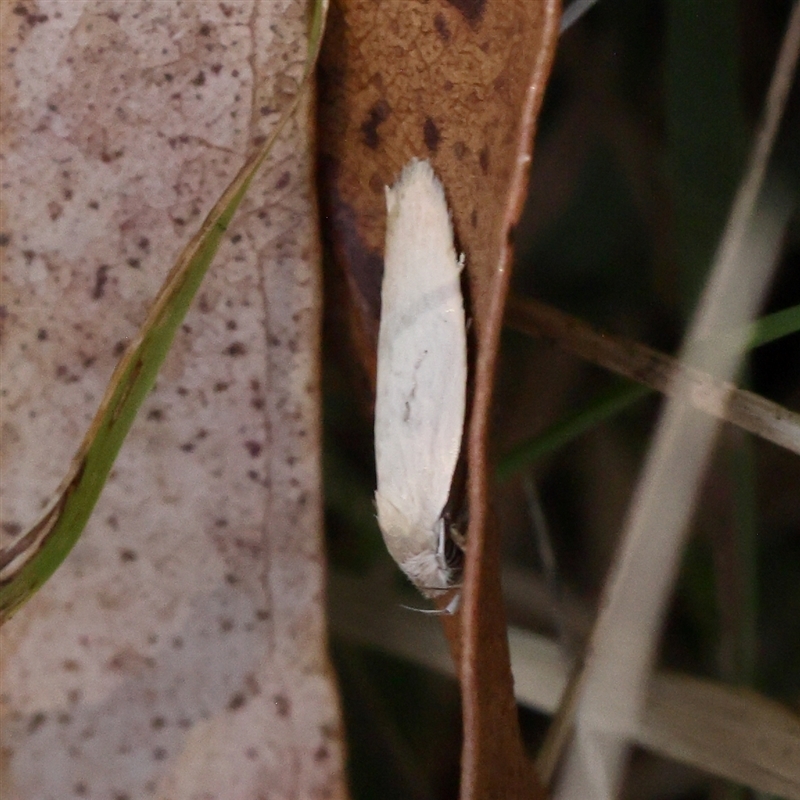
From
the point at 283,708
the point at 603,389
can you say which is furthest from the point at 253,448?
the point at 603,389

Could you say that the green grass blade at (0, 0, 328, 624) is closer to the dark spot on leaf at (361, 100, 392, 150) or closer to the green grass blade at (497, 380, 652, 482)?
the dark spot on leaf at (361, 100, 392, 150)

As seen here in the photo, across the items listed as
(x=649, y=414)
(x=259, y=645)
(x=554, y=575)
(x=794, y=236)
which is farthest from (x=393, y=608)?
(x=794, y=236)

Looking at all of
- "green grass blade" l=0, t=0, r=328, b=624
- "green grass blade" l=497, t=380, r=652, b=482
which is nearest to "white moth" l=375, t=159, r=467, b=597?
"green grass blade" l=0, t=0, r=328, b=624

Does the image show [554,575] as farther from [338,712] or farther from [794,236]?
[794,236]

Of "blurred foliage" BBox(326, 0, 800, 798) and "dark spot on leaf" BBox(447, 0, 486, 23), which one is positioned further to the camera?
"blurred foliage" BBox(326, 0, 800, 798)

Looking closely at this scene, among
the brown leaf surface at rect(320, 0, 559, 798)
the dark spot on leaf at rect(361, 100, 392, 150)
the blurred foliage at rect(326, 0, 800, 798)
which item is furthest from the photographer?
the blurred foliage at rect(326, 0, 800, 798)

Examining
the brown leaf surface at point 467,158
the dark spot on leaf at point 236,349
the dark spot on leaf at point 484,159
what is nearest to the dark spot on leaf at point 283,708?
the brown leaf surface at point 467,158
